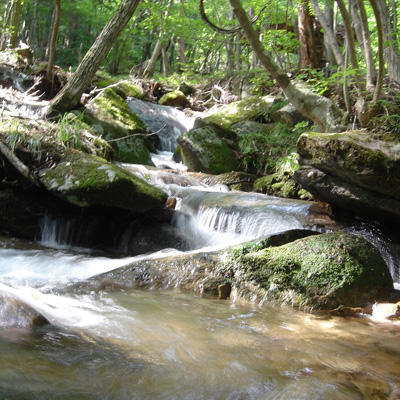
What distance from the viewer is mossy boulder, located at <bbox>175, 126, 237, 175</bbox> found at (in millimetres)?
9305

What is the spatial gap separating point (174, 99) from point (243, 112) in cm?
442

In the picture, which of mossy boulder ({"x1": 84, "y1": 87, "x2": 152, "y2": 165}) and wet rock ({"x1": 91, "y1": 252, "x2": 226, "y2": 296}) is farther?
mossy boulder ({"x1": 84, "y1": 87, "x2": 152, "y2": 165})

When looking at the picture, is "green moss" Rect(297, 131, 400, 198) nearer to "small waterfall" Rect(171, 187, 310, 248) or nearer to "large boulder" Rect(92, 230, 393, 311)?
"small waterfall" Rect(171, 187, 310, 248)

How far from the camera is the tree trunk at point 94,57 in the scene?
26.3 feet

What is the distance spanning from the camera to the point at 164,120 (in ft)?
40.9

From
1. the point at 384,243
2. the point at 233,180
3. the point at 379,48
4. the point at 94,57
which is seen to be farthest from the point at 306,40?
the point at 384,243

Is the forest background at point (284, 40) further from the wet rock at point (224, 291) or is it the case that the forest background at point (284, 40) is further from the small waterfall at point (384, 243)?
the wet rock at point (224, 291)

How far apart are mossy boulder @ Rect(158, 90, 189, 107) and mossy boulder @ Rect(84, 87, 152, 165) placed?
4.25 meters

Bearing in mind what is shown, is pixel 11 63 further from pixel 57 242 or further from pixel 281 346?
pixel 281 346

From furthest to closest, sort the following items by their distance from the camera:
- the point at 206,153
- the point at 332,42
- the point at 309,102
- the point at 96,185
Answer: the point at 206,153, the point at 332,42, the point at 309,102, the point at 96,185

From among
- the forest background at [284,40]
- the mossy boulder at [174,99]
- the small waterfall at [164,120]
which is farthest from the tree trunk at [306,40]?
A: the mossy boulder at [174,99]

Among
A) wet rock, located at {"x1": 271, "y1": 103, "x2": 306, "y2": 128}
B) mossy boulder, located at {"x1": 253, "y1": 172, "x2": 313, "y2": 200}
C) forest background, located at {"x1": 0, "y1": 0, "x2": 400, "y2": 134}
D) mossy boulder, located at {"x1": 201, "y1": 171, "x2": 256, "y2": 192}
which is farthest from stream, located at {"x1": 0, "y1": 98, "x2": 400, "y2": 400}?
wet rock, located at {"x1": 271, "y1": 103, "x2": 306, "y2": 128}

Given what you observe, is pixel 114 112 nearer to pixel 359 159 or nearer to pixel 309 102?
pixel 309 102

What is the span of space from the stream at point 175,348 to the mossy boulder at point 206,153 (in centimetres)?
535
